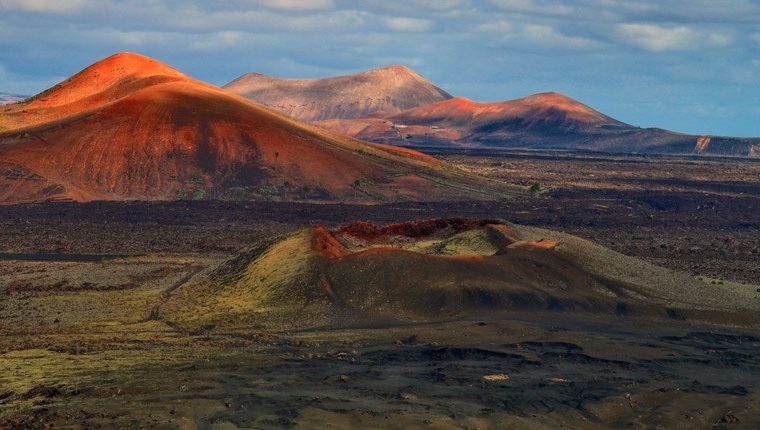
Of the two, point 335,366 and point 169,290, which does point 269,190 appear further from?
point 335,366

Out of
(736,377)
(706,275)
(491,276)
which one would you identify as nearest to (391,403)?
(736,377)

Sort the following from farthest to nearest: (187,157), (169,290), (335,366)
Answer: (187,157)
(169,290)
(335,366)

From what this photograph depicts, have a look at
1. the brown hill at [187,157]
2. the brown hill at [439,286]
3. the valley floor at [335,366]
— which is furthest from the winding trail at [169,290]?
the brown hill at [187,157]

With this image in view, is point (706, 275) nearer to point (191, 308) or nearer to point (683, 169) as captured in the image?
point (191, 308)

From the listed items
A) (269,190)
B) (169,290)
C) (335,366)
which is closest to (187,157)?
(269,190)

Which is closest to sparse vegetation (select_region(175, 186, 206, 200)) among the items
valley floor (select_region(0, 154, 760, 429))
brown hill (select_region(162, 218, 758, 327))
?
valley floor (select_region(0, 154, 760, 429))

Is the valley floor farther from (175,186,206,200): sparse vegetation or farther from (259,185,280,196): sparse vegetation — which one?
(259,185,280,196): sparse vegetation
